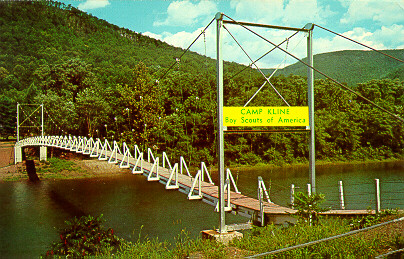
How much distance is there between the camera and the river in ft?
37.0

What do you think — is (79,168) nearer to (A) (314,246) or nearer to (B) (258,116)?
(B) (258,116)

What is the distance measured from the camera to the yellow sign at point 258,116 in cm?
562

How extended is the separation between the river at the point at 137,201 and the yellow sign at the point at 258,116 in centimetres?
160

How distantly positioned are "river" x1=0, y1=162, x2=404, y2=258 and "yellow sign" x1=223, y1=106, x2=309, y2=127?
5.25ft

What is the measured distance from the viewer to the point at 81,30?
178 ft

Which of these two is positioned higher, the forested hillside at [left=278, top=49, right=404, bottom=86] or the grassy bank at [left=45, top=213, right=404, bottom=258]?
the forested hillside at [left=278, top=49, right=404, bottom=86]

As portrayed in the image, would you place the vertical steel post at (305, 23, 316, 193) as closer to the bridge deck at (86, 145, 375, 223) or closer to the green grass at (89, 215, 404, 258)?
the bridge deck at (86, 145, 375, 223)

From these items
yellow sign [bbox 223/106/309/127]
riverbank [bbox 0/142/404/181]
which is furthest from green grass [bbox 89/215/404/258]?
riverbank [bbox 0/142/404/181]

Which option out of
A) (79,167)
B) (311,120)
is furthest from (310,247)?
(79,167)

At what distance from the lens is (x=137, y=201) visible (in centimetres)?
1711

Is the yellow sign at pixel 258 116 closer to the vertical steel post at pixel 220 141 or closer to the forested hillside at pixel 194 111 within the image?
the vertical steel post at pixel 220 141

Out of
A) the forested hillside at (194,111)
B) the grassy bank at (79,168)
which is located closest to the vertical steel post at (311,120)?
the forested hillside at (194,111)

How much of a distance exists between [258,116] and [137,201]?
12442mm

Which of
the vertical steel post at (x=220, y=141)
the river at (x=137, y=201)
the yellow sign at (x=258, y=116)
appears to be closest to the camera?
the vertical steel post at (x=220, y=141)
